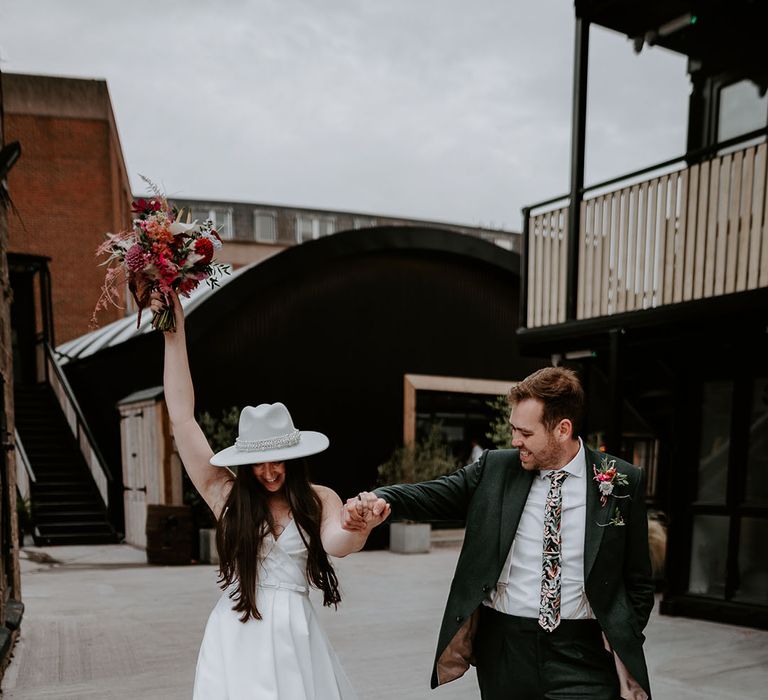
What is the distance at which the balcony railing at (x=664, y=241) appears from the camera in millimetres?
6781

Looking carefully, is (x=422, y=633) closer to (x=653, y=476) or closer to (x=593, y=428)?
(x=653, y=476)

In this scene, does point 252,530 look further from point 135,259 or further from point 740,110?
point 740,110

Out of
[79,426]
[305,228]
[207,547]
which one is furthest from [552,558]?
[305,228]

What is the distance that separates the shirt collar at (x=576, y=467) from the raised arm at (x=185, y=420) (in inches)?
45.8

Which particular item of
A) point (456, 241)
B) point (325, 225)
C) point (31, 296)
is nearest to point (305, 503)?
point (456, 241)

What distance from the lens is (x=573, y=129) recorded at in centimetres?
822

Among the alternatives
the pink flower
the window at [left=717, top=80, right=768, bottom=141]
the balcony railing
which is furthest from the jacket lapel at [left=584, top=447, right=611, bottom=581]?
the window at [left=717, top=80, right=768, bottom=141]

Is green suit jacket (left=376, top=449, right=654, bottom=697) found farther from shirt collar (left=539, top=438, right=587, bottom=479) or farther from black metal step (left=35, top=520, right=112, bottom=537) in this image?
black metal step (left=35, top=520, right=112, bottom=537)

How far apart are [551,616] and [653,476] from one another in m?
12.6

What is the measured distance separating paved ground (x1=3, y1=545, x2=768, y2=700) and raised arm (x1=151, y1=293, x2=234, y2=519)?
280 centimetres

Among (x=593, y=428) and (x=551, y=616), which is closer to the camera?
(x=551, y=616)

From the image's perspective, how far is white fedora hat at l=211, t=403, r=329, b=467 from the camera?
2643 millimetres

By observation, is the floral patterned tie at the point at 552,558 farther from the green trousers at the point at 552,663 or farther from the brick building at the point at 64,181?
the brick building at the point at 64,181

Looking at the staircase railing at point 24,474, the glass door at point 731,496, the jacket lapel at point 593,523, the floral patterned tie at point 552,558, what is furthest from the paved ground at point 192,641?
the staircase railing at point 24,474
